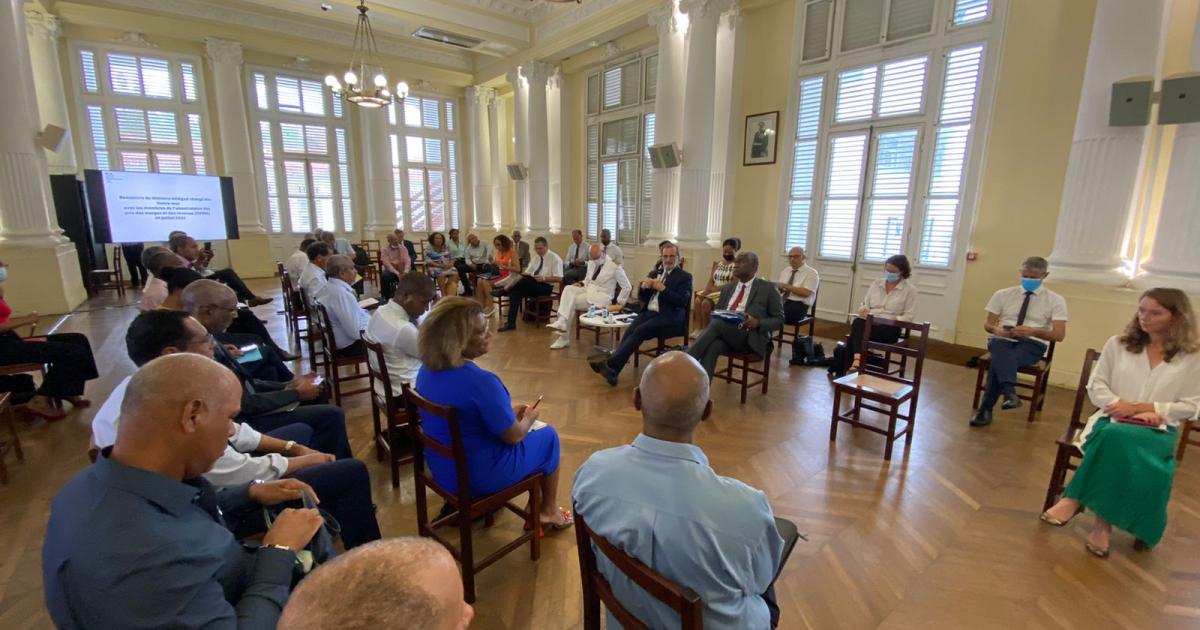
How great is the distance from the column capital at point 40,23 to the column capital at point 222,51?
6.31ft

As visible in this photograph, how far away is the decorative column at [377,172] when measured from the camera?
35.8 ft

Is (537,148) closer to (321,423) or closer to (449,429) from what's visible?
(321,423)

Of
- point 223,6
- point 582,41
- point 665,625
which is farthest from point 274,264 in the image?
point 665,625

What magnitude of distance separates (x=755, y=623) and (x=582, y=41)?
30.6 ft

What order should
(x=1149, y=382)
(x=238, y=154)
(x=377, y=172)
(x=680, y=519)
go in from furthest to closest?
(x=377, y=172)
(x=238, y=154)
(x=1149, y=382)
(x=680, y=519)

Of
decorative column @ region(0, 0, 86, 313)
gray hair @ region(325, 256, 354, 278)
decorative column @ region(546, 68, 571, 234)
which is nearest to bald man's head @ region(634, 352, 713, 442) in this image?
gray hair @ region(325, 256, 354, 278)

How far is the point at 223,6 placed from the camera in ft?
28.9

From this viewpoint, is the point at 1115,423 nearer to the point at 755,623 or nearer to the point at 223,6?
the point at 755,623

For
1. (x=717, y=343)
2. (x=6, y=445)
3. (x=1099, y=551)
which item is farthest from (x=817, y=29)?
(x=6, y=445)

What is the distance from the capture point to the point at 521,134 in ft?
35.4

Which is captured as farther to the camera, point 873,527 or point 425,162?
point 425,162

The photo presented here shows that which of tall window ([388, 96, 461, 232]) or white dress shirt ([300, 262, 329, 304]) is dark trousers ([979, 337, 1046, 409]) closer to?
white dress shirt ([300, 262, 329, 304])

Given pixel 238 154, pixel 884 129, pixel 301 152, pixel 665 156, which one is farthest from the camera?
pixel 301 152

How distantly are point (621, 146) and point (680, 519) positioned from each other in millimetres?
9052
